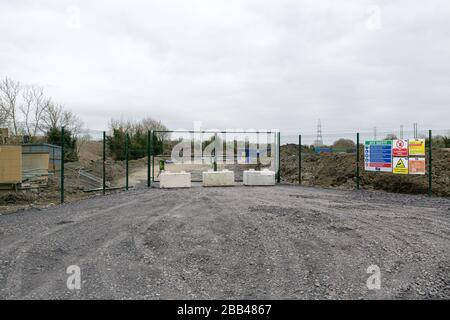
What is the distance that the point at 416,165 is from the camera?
13258mm

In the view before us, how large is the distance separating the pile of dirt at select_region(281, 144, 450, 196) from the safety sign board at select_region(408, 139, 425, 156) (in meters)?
1.86

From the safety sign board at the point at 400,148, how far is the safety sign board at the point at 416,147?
0.18m

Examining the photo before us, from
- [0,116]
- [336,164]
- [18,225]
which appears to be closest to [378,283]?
[18,225]

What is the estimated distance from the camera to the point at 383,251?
557cm

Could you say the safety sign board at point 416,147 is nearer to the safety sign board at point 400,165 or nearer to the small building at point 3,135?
the safety sign board at point 400,165

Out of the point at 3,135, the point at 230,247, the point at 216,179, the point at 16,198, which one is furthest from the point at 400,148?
the point at 3,135

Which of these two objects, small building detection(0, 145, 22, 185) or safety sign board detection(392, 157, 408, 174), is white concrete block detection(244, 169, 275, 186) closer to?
safety sign board detection(392, 157, 408, 174)

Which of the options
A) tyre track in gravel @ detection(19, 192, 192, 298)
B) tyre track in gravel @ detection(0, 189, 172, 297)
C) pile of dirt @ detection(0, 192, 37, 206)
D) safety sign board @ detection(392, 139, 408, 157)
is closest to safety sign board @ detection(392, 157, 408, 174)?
safety sign board @ detection(392, 139, 408, 157)

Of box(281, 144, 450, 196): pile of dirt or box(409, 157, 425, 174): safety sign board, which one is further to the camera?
box(281, 144, 450, 196): pile of dirt

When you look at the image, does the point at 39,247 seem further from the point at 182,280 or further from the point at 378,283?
the point at 378,283

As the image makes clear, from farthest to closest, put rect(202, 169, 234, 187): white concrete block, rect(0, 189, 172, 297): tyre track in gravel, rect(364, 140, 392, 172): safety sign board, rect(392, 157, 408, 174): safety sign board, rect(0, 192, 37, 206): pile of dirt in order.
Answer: rect(202, 169, 234, 187): white concrete block
rect(364, 140, 392, 172): safety sign board
rect(392, 157, 408, 174): safety sign board
rect(0, 192, 37, 206): pile of dirt
rect(0, 189, 172, 297): tyre track in gravel

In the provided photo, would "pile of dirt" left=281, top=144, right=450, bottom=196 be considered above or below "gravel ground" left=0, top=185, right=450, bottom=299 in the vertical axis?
above

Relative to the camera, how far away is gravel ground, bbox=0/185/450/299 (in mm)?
4066

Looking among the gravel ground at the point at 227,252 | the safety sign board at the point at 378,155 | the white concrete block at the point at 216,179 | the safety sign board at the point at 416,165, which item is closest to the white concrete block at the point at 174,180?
the white concrete block at the point at 216,179
